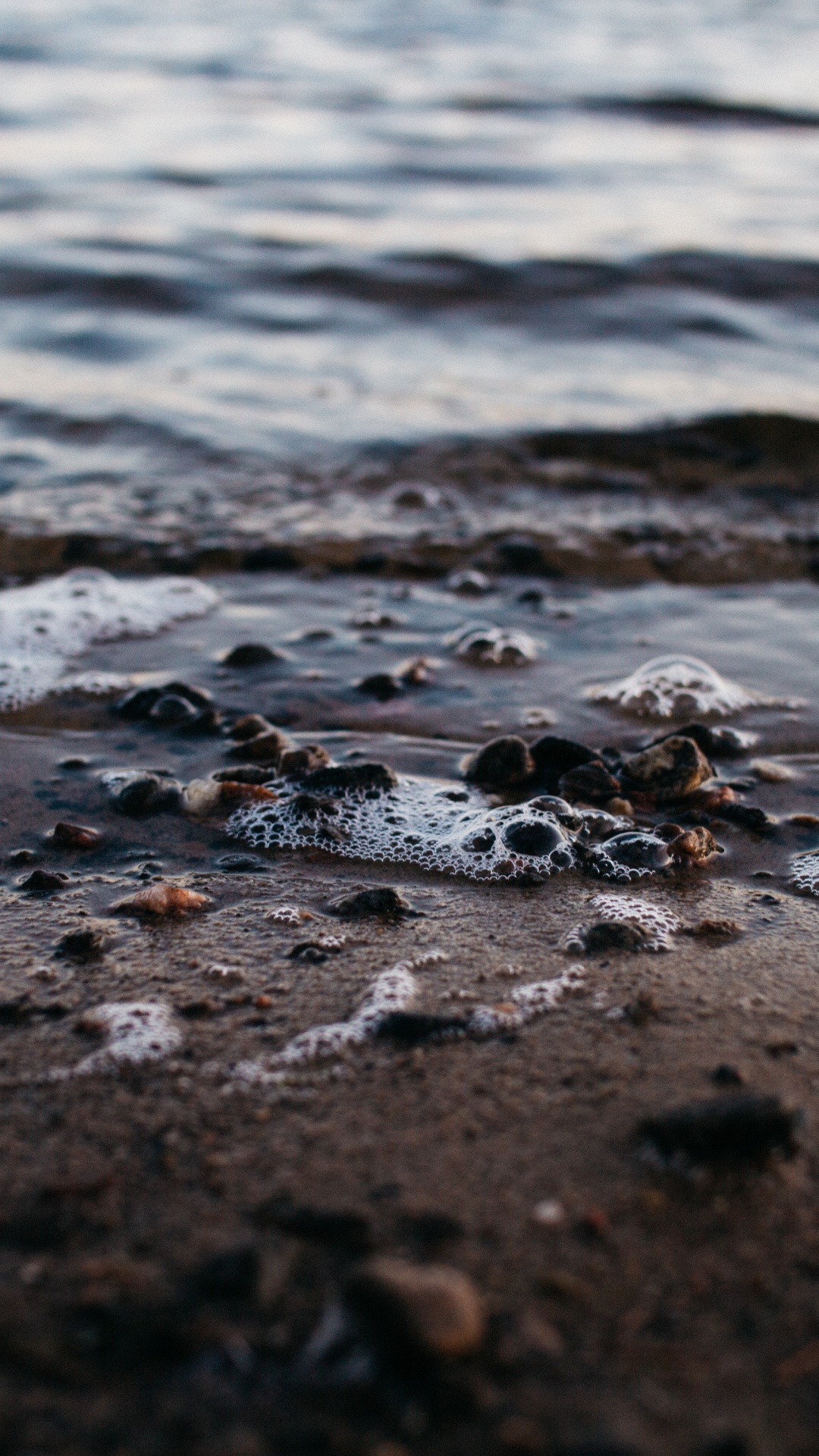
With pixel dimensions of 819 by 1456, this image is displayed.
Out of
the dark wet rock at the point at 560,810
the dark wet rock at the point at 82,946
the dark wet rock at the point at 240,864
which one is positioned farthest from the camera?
the dark wet rock at the point at 560,810

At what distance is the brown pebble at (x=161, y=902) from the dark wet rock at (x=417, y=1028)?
0.55 metres

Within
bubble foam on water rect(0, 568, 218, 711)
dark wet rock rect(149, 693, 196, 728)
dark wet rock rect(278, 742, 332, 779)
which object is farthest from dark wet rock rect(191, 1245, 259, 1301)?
bubble foam on water rect(0, 568, 218, 711)

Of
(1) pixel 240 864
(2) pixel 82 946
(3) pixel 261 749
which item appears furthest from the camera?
(3) pixel 261 749

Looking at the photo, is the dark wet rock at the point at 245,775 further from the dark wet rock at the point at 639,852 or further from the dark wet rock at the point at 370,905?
the dark wet rock at the point at 639,852

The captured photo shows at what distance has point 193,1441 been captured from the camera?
1.18m

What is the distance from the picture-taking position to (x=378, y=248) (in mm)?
8211

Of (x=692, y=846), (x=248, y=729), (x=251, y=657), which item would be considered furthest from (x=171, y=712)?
(x=692, y=846)

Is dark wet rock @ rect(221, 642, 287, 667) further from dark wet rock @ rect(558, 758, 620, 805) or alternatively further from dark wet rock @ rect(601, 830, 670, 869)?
dark wet rock @ rect(601, 830, 670, 869)

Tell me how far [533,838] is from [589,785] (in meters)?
0.31

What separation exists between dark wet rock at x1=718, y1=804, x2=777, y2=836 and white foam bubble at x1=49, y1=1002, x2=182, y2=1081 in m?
1.36

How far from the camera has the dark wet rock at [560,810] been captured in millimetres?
2596

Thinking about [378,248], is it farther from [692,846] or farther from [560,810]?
[692,846]

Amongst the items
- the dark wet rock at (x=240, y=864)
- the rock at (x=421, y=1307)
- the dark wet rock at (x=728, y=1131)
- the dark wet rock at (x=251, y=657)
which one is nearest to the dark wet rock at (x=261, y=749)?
the dark wet rock at (x=240, y=864)

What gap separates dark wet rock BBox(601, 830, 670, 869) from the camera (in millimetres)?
2455
